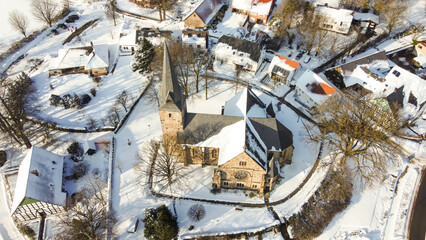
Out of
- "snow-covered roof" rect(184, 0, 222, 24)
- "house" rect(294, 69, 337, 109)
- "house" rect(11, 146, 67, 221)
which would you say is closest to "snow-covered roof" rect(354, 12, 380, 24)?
"house" rect(294, 69, 337, 109)

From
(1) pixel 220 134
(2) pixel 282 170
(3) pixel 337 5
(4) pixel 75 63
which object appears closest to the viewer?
(1) pixel 220 134

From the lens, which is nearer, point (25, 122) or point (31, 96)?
point (25, 122)

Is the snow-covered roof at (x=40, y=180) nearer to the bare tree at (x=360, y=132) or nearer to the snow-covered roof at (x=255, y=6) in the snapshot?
the bare tree at (x=360, y=132)

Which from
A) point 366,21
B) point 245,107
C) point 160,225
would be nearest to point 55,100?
point 160,225

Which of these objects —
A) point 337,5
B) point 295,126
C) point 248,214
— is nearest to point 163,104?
point 248,214

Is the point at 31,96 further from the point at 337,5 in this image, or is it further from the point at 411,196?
the point at 337,5

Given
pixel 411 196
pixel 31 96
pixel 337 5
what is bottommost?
pixel 411 196

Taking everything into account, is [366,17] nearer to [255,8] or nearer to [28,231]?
[255,8]
